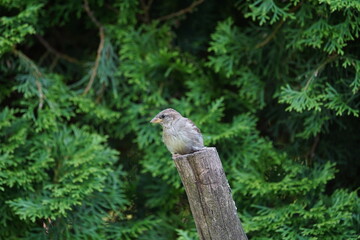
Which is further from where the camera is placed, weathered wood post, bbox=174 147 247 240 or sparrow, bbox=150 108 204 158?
sparrow, bbox=150 108 204 158

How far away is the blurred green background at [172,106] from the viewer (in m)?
3.61

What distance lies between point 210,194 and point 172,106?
5.32ft

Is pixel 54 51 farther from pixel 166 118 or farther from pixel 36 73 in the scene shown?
pixel 166 118

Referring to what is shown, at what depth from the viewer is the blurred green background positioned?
361 cm

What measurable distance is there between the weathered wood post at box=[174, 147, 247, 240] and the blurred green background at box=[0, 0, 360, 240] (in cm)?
82

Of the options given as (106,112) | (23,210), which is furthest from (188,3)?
(23,210)

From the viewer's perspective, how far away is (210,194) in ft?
8.87

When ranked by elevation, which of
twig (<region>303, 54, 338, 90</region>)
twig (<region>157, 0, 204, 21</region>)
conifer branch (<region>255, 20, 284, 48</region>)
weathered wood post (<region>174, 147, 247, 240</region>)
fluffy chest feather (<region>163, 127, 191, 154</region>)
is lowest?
weathered wood post (<region>174, 147, 247, 240</region>)

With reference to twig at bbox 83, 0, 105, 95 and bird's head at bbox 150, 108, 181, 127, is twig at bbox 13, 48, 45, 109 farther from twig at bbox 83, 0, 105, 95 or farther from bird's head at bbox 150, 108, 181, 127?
bird's head at bbox 150, 108, 181, 127

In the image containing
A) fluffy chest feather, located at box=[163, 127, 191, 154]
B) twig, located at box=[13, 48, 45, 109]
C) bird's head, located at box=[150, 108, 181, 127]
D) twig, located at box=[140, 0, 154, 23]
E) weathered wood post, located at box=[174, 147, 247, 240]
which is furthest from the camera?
twig, located at box=[140, 0, 154, 23]

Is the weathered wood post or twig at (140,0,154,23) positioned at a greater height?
twig at (140,0,154,23)

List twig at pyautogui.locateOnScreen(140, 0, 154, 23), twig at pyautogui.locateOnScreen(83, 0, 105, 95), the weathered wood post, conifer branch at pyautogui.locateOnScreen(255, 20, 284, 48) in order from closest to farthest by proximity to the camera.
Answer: the weathered wood post, conifer branch at pyautogui.locateOnScreen(255, 20, 284, 48), twig at pyautogui.locateOnScreen(83, 0, 105, 95), twig at pyautogui.locateOnScreen(140, 0, 154, 23)

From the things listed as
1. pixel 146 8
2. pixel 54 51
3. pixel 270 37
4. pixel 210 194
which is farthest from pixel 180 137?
pixel 54 51

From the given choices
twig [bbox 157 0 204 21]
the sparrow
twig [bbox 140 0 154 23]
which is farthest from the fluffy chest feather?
twig [bbox 140 0 154 23]
